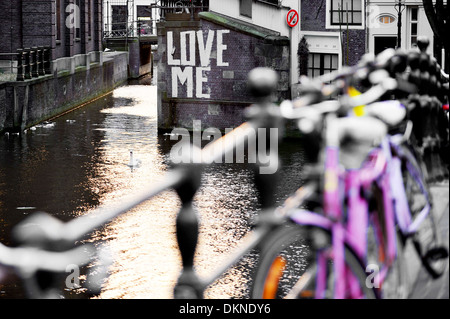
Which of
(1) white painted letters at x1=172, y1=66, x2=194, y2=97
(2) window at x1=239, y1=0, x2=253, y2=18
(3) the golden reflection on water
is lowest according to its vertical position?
(3) the golden reflection on water

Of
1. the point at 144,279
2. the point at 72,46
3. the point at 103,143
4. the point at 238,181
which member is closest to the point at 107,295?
the point at 144,279

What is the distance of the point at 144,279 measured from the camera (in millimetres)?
10312

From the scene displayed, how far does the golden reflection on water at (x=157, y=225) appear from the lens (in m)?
10.1

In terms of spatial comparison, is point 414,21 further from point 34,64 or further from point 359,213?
point 359,213

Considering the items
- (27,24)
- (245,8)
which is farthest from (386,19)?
(27,24)

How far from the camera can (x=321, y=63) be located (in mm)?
27188

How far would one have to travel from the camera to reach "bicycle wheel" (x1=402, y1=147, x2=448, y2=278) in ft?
10.6

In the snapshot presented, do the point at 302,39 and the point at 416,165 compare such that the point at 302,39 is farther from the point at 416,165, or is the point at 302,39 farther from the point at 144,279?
the point at 416,165

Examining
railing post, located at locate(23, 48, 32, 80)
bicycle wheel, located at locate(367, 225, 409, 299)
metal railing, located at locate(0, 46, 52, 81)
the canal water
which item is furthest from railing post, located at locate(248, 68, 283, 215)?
railing post, located at locate(23, 48, 32, 80)

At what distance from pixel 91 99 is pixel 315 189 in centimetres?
3760

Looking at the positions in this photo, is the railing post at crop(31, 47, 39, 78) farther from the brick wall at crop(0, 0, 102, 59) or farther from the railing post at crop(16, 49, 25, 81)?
the brick wall at crop(0, 0, 102, 59)

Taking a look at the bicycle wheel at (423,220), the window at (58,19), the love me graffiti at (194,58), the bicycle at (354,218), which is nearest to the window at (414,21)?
the love me graffiti at (194,58)

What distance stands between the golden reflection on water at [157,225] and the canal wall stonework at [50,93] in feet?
13.4

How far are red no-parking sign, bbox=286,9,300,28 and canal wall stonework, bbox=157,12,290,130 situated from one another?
37.8 inches
